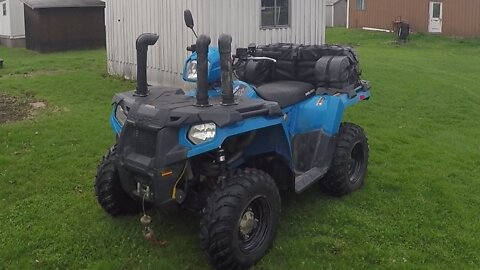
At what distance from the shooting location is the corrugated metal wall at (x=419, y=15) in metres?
28.4

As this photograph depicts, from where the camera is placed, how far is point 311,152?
5242mm

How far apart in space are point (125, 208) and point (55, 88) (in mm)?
7947

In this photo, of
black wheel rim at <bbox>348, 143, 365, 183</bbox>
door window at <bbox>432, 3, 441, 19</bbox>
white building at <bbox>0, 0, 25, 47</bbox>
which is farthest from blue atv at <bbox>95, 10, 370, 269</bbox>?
door window at <bbox>432, 3, 441, 19</bbox>

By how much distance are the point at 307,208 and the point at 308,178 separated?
0.49 metres

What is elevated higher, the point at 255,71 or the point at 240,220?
the point at 255,71

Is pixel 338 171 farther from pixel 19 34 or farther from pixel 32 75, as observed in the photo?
pixel 19 34

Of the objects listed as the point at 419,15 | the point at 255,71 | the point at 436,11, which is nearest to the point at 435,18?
the point at 436,11

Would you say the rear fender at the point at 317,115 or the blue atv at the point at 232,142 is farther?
the rear fender at the point at 317,115

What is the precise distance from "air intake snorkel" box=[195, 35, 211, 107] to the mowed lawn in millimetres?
1212

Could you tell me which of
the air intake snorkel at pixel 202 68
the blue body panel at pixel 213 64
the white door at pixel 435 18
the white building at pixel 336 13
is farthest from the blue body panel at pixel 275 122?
the white building at pixel 336 13

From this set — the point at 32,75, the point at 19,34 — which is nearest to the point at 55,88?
the point at 32,75

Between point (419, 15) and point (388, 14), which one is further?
point (388, 14)

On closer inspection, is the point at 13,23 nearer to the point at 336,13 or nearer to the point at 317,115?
the point at 317,115

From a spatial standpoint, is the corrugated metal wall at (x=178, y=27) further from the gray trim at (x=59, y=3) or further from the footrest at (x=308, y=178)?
the gray trim at (x=59, y=3)
